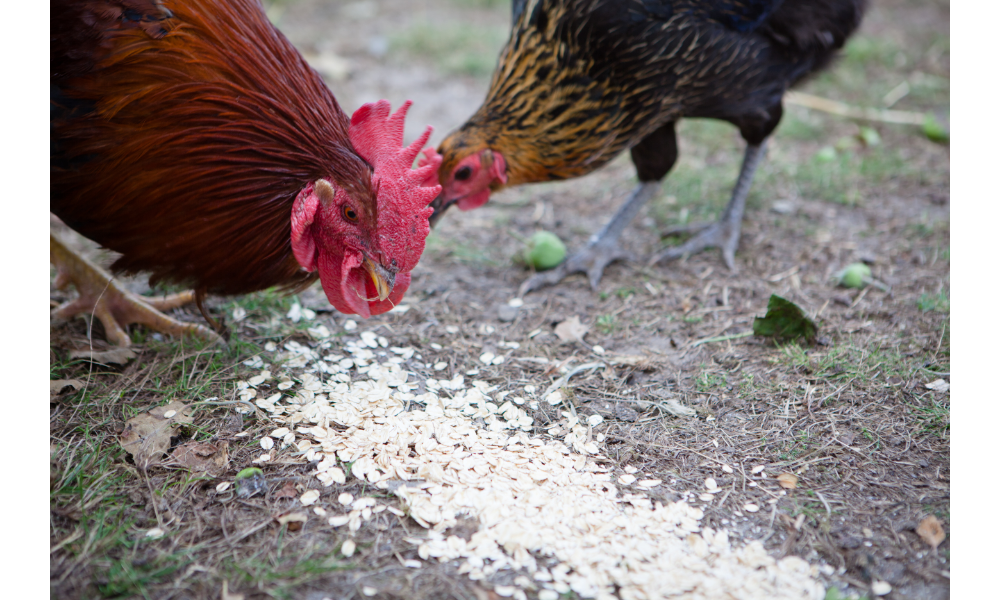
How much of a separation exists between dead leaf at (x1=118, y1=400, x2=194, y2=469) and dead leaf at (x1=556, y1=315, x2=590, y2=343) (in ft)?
5.32

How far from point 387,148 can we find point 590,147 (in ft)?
4.81

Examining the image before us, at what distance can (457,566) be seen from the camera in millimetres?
1949

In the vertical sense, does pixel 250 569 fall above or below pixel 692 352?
above

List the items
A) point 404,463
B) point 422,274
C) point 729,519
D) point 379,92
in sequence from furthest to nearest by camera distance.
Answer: point 379,92 → point 422,274 → point 404,463 → point 729,519

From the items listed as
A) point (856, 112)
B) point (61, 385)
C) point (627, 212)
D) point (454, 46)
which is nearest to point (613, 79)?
point (627, 212)

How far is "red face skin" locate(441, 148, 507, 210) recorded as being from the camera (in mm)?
3445

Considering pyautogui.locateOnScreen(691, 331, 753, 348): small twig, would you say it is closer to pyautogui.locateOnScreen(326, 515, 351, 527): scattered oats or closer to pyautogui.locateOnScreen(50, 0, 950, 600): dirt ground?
pyautogui.locateOnScreen(50, 0, 950, 600): dirt ground

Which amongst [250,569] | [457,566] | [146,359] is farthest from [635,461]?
[146,359]

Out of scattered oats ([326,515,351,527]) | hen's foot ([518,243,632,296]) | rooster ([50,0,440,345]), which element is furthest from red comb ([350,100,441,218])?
hen's foot ([518,243,632,296])

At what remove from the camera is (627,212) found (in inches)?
154

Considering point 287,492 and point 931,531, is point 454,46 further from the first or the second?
point 931,531

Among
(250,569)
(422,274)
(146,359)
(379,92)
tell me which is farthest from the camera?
(379,92)

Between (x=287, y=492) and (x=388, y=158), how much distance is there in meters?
1.16

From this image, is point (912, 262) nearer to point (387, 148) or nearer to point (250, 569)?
point (387, 148)
